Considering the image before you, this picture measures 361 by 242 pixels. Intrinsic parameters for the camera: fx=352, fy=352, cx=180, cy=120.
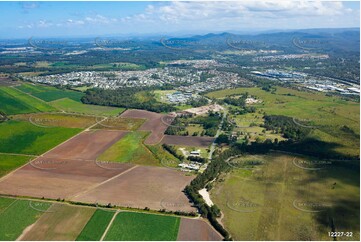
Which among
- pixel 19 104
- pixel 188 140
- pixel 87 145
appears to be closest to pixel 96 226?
pixel 87 145

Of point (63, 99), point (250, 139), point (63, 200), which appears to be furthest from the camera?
point (63, 99)

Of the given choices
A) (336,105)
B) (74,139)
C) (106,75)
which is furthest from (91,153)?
(106,75)

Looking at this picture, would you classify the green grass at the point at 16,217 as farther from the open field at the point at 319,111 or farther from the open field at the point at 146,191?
the open field at the point at 319,111

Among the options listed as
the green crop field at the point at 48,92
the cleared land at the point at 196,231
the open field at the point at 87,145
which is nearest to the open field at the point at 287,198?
the cleared land at the point at 196,231

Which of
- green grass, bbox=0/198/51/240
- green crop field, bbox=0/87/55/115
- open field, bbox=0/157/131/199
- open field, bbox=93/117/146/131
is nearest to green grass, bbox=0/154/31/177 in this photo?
open field, bbox=0/157/131/199

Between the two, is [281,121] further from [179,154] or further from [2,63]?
[2,63]

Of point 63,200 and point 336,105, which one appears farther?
point 336,105
